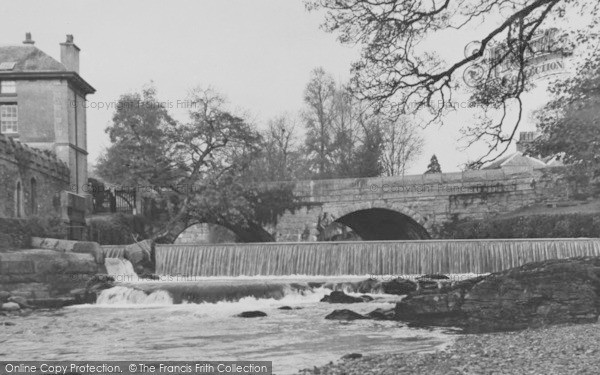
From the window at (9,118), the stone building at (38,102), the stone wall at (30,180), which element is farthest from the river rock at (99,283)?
the window at (9,118)

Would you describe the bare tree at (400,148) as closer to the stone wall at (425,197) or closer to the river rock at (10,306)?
the stone wall at (425,197)

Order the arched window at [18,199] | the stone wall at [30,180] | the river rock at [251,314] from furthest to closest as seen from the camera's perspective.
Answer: the arched window at [18,199] < the stone wall at [30,180] < the river rock at [251,314]

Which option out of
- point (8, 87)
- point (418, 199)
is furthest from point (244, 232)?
point (8, 87)

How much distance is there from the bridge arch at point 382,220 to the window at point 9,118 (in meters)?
15.4

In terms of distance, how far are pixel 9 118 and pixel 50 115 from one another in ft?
6.26

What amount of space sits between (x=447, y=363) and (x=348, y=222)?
109ft

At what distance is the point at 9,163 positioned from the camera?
25500 mm

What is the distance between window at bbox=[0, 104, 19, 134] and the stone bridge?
12980mm

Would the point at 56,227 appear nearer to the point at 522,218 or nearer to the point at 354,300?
the point at 354,300

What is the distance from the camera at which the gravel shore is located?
23.3ft

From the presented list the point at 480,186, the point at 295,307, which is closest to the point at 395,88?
the point at 295,307

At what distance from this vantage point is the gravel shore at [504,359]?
7108mm

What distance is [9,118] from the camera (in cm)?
3148

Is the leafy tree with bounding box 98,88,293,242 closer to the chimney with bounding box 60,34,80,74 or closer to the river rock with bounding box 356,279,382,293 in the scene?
the chimney with bounding box 60,34,80,74
